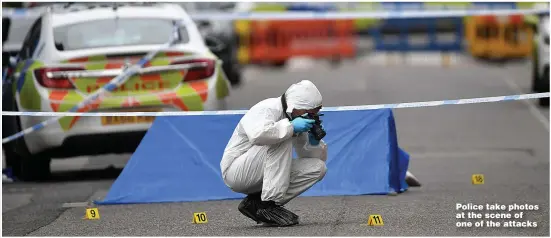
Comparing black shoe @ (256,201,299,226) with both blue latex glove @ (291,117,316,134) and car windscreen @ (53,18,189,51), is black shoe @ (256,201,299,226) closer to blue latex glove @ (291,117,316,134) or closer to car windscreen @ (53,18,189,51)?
blue latex glove @ (291,117,316,134)

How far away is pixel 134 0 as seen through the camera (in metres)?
14.4

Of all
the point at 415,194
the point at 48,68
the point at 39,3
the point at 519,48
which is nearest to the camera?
the point at 415,194

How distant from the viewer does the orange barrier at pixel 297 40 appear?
3148cm

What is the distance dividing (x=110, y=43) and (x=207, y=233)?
4063mm

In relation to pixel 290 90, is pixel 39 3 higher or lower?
lower

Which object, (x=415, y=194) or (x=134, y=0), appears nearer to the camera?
(x=415, y=194)

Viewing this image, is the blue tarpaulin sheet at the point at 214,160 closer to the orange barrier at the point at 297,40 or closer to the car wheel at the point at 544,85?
the car wheel at the point at 544,85

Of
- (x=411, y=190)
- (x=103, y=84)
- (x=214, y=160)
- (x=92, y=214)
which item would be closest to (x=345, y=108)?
(x=411, y=190)

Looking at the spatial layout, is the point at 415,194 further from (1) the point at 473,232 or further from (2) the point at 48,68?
(2) the point at 48,68

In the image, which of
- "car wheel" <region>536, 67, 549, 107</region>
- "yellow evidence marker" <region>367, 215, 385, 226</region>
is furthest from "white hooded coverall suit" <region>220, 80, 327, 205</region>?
"car wheel" <region>536, 67, 549, 107</region>

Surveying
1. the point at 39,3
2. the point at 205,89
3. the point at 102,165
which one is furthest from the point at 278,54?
the point at 205,89

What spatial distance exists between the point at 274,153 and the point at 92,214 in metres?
1.85

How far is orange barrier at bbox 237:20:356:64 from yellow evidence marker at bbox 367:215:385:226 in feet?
70.5

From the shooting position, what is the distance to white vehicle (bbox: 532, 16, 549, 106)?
19047 millimetres
